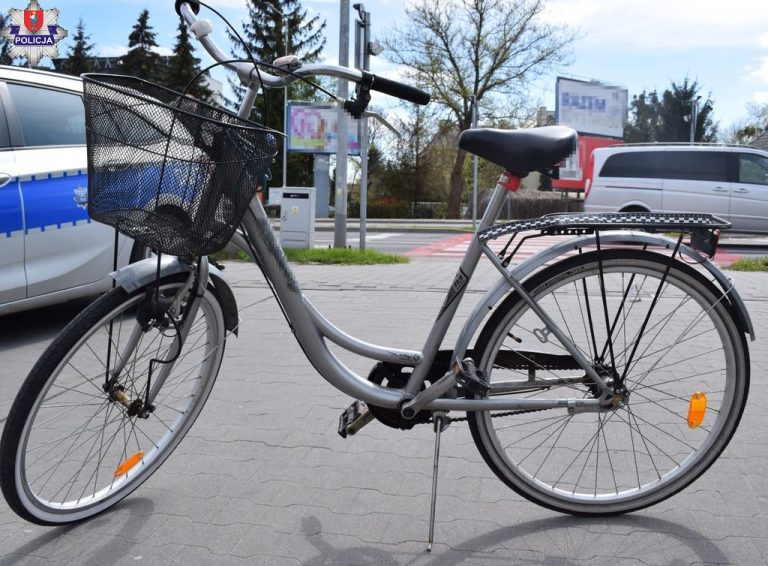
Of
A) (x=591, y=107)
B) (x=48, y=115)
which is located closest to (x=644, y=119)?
(x=591, y=107)

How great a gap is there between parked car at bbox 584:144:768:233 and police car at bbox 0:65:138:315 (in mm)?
13012

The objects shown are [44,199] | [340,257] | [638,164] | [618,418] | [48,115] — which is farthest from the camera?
[638,164]

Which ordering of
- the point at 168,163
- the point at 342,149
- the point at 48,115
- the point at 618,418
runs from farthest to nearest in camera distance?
the point at 342,149 → the point at 48,115 → the point at 618,418 → the point at 168,163

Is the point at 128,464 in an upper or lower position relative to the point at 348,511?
upper

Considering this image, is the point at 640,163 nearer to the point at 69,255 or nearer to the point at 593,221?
the point at 69,255

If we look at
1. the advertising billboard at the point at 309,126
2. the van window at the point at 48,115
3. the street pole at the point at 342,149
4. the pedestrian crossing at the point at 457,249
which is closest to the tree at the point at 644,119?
the advertising billboard at the point at 309,126

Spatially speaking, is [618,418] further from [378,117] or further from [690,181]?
[690,181]

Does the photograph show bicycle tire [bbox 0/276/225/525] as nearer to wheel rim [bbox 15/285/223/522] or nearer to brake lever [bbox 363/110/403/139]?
wheel rim [bbox 15/285/223/522]

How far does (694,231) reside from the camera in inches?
97.7

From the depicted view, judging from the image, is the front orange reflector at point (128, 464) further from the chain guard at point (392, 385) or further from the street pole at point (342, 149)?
the street pole at point (342, 149)

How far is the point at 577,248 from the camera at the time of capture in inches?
97.6

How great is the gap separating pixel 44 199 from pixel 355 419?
10.7 feet

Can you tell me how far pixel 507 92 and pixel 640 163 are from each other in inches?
776

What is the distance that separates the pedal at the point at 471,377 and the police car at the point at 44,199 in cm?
305
